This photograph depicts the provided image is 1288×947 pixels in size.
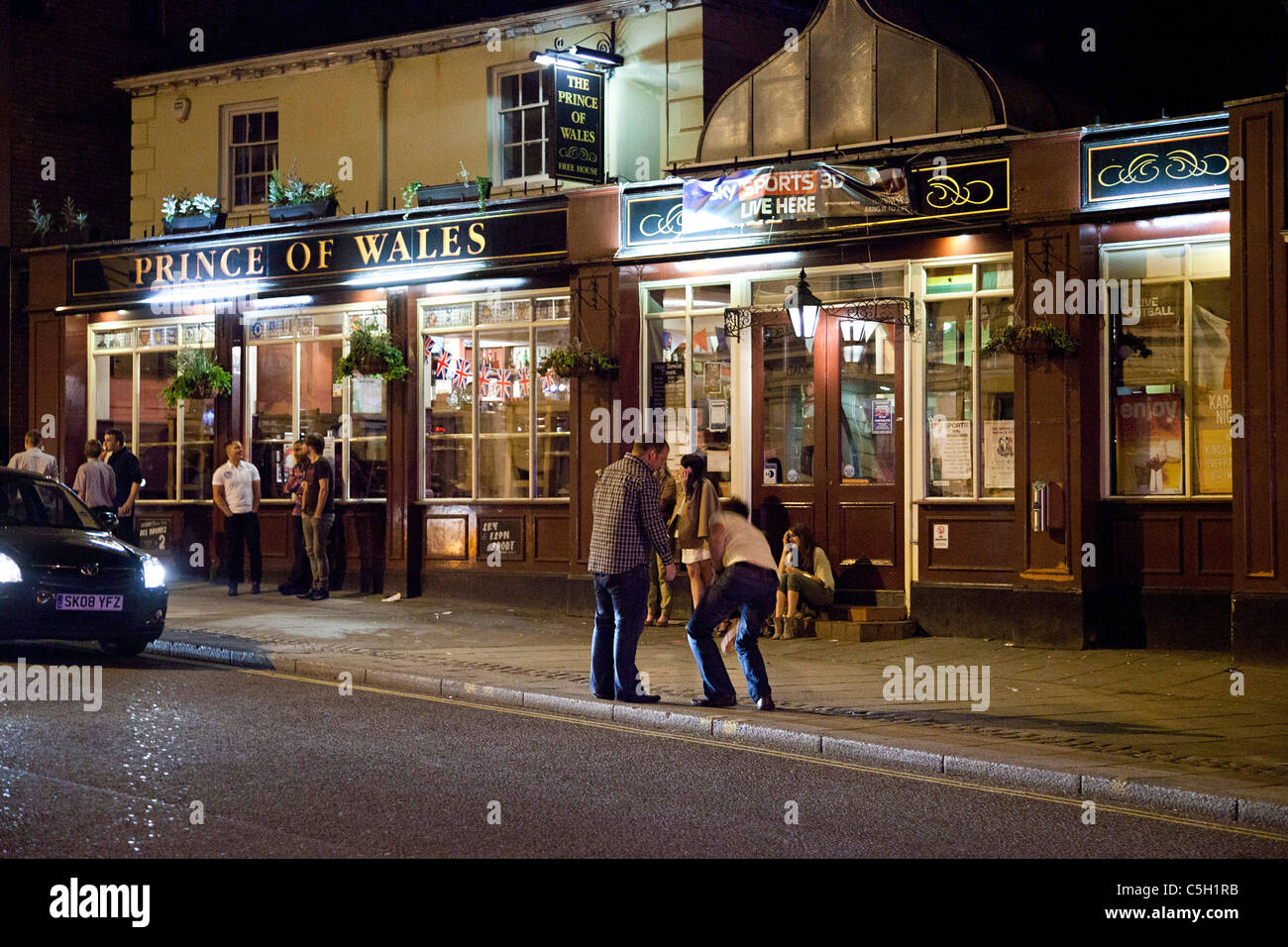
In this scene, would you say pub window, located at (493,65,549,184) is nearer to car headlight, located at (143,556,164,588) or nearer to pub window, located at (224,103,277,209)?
pub window, located at (224,103,277,209)

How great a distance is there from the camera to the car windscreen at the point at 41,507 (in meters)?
12.6

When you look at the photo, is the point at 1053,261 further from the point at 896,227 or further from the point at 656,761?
the point at 656,761

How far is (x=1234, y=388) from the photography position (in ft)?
41.8

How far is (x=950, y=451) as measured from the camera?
48.2 ft

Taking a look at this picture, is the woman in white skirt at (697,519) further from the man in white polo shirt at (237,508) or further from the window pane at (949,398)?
the man in white polo shirt at (237,508)

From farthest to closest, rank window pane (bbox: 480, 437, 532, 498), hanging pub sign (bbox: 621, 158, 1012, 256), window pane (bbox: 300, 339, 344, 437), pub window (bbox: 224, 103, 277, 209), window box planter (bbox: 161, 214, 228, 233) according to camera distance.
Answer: pub window (bbox: 224, 103, 277, 209) < window box planter (bbox: 161, 214, 228, 233) < window pane (bbox: 300, 339, 344, 437) < window pane (bbox: 480, 437, 532, 498) < hanging pub sign (bbox: 621, 158, 1012, 256)

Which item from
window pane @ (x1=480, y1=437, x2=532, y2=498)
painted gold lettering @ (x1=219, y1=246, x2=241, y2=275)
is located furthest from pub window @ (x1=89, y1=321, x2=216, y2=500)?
window pane @ (x1=480, y1=437, x2=532, y2=498)

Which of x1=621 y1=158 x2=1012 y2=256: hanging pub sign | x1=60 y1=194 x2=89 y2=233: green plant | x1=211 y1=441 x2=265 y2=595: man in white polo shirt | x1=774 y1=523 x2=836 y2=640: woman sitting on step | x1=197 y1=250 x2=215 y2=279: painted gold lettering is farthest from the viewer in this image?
x1=60 y1=194 x2=89 y2=233: green plant

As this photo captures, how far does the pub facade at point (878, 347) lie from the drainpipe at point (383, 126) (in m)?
0.17

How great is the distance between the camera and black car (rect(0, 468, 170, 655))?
11.4 metres

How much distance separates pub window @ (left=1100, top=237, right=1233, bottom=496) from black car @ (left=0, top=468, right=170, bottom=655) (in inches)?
356

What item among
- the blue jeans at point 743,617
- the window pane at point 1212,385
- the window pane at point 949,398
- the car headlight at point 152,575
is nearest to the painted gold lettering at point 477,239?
the window pane at point 949,398
